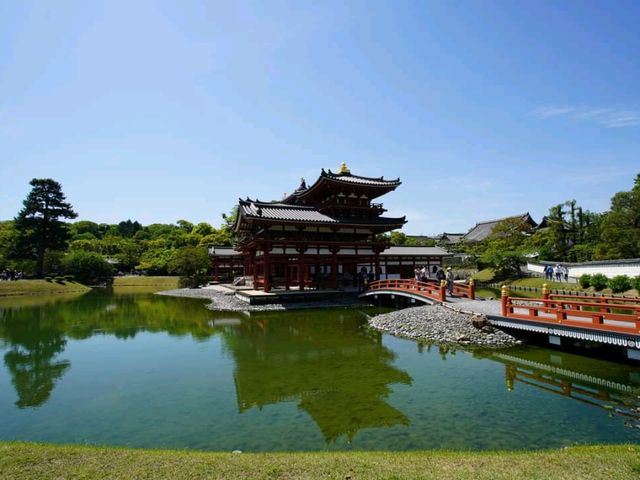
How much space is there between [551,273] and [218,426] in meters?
37.8

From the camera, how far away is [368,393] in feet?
31.1

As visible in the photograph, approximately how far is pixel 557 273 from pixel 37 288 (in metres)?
53.4

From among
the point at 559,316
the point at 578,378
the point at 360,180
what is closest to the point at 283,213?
the point at 360,180

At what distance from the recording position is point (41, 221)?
156 ft

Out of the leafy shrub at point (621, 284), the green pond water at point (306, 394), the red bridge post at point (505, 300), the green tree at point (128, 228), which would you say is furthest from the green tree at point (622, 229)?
the green tree at point (128, 228)

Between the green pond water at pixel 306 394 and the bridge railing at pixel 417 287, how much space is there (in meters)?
4.72

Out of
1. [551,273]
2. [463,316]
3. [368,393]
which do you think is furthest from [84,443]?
[551,273]

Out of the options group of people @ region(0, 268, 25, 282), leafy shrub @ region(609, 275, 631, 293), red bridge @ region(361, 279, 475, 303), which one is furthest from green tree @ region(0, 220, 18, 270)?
leafy shrub @ region(609, 275, 631, 293)

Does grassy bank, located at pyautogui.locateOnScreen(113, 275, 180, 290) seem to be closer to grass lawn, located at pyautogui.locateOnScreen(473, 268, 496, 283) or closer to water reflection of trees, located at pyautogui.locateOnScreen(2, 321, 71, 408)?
water reflection of trees, located at pyautogui.locateOnScreen(2, 321, 71, 408)

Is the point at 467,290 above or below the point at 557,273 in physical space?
below

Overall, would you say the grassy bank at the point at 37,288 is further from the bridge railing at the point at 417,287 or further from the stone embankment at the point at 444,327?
the stone embankment at the point at 444,327

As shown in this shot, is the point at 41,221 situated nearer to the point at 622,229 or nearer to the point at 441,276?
the point at 441,276

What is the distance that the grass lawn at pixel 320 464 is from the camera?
5.00 m

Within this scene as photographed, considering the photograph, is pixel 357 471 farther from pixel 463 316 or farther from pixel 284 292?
pixel 284 292
